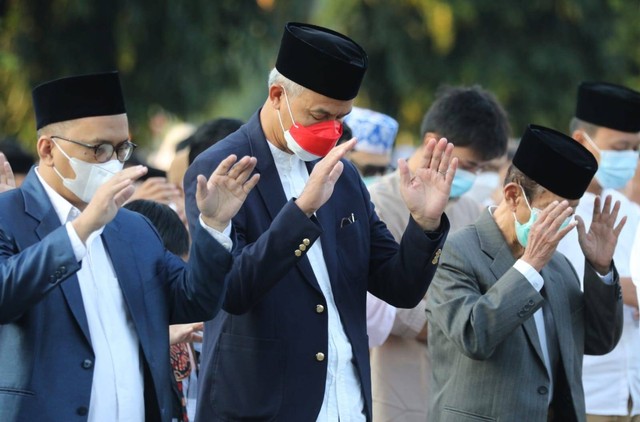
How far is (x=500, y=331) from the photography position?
504cm

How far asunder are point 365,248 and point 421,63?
Answer: 547 inches

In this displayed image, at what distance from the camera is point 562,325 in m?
5.35

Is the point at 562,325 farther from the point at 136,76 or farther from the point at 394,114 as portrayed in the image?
the point at 394,114

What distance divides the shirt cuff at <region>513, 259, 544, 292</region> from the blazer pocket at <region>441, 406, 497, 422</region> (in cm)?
56

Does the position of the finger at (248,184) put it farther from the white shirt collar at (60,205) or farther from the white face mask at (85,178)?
the white shirt collar at (60,205)

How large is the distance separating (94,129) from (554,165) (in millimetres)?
1980

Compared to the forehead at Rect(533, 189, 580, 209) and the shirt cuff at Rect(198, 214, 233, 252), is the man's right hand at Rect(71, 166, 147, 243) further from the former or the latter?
the forehead at Rect(533, 189, 580, 209)

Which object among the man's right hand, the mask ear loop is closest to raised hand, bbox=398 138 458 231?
the man's right hand

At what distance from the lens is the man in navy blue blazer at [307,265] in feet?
15.3

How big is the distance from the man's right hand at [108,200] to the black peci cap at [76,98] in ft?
1.62

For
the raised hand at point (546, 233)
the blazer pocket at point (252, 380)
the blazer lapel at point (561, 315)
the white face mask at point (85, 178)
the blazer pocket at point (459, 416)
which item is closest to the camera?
the white face mask at point (85, 178)

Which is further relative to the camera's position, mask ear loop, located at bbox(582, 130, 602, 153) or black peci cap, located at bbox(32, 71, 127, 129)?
mask ear loop, located at bbox(582, 130, 602, 153)

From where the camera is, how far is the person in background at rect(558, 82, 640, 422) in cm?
638

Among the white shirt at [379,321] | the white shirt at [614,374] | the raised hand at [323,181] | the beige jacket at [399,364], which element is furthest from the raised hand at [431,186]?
the white shirt at [614,374]
